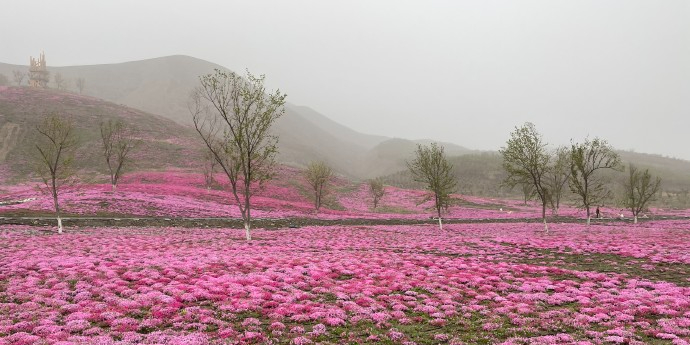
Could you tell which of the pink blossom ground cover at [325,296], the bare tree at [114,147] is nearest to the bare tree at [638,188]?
the pink blossom ground cover at [325,296]

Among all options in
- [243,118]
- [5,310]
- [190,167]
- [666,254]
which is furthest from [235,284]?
[190,167]

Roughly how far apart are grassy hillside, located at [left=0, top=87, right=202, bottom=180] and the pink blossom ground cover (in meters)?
78.3

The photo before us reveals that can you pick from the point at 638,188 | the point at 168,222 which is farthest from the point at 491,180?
the point at 168,222

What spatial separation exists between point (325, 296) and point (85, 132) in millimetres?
122234

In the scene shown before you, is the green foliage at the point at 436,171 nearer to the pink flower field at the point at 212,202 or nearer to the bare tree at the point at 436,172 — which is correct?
the bare tree at the point at 436,172

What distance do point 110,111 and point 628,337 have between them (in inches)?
6019

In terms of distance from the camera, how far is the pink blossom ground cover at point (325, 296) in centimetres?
1114

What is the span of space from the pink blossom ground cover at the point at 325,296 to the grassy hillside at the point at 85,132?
78347mm

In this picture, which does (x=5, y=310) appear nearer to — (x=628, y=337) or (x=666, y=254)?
(x=628, y=337)

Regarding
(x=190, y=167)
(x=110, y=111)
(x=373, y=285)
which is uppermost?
(x=110, y=111)

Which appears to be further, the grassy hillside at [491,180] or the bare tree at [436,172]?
the grassy hillside at [491,180]

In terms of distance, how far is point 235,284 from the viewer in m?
16.5

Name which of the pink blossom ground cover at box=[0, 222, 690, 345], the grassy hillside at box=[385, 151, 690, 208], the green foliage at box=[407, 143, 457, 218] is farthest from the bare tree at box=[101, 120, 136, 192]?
the grassy hillside at box=[385, 151, 690, 208]

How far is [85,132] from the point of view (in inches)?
4395
